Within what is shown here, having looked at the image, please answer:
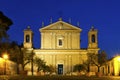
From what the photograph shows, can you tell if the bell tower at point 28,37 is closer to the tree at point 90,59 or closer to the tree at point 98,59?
the tree at point 90,59

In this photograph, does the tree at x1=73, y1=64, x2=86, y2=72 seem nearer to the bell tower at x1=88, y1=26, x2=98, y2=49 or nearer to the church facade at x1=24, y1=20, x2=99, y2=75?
the church facade at x1=24, y1=20, x2=99, y2=75

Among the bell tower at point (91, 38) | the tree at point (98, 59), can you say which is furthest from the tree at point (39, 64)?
the bell tower at point (91, 38)

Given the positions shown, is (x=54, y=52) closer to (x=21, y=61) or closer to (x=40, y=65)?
(x=40, y=65)

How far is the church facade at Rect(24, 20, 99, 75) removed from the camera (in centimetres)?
7494

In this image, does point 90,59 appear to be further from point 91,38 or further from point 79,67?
point 91,38

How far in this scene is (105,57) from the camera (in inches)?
2532

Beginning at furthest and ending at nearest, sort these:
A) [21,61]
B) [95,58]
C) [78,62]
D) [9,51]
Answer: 1. [78,62]
2. [95,58]
3. [21,61]
4. [9,51]

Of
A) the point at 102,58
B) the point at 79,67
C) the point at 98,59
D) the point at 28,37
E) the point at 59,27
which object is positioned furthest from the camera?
the point at 28,37

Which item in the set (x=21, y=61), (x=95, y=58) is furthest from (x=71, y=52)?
(x=21, y=61)

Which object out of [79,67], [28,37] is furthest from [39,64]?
[28,37]

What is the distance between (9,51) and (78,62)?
23496 mm

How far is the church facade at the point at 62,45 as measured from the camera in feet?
246

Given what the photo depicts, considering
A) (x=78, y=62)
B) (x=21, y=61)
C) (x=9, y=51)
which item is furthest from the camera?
(x=78, y=62)

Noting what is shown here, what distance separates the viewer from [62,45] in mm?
77000
